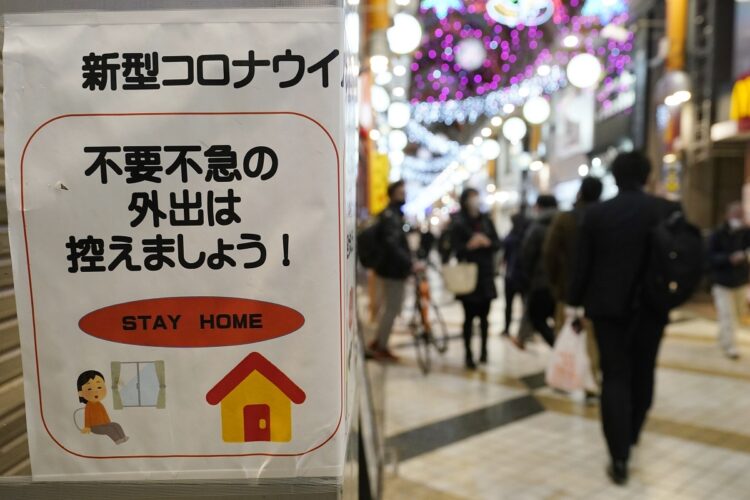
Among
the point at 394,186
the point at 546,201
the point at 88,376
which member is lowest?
the point at 88,376

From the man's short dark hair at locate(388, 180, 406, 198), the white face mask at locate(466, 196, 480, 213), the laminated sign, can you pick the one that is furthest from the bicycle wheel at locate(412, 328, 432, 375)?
the laminated sign

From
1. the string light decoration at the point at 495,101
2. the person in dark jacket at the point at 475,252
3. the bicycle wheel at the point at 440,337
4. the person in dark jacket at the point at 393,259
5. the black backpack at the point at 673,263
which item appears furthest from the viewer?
the string light decoration at the point at 495,101

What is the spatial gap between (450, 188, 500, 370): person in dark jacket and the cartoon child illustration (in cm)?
484

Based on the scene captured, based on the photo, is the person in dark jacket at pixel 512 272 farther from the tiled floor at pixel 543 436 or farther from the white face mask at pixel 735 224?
the white face mask at pixel 735 224

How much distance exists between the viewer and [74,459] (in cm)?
123

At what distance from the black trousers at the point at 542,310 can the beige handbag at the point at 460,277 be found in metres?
0.63

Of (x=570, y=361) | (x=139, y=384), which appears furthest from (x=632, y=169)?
(x=139, y=384)

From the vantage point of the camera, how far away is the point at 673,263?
302 cm

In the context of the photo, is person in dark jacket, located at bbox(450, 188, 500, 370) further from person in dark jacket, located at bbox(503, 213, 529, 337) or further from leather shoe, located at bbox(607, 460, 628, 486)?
leather shoe, located at bbox(607, 460, 628, 486)

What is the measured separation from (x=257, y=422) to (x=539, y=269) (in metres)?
4.67

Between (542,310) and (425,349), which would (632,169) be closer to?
(542,310)

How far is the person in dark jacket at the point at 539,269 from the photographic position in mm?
5363

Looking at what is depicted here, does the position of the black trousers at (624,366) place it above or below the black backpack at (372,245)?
below

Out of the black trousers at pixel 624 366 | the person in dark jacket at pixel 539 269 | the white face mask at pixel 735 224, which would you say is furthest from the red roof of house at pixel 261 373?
the white face mask at pixel 735 224
